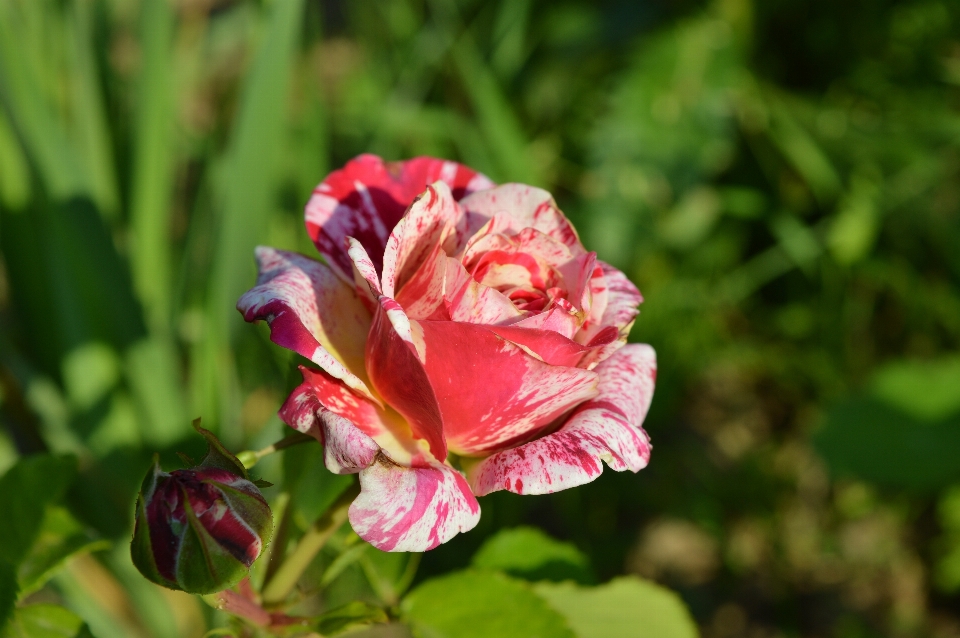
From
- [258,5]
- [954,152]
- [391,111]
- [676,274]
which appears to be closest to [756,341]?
[676,274]

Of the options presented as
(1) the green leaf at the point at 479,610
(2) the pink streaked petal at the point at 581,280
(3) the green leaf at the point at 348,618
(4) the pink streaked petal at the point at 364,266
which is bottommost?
(1) the green leaf at the point at 479,610

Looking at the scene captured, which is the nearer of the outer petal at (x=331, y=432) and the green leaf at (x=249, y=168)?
the outer petal at (x=331, y=432)

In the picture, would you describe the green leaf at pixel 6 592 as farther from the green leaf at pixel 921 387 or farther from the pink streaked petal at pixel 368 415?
the green leaf at pixel 921 387

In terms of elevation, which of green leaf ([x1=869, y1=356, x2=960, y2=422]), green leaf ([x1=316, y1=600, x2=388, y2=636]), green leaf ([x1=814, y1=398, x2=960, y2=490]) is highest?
green leaf ([x1=316, y1=600, x2=388, y2=636])

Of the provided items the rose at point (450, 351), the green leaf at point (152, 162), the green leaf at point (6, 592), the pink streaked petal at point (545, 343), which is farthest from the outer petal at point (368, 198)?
the green leaf at point (152, 162)

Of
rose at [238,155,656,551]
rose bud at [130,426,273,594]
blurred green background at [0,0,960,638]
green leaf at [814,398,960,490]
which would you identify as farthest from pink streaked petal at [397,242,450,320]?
green leaf at [814,398,960,490]

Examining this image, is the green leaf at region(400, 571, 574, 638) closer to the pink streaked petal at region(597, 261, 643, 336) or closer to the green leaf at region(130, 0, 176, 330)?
the pink streaked petal at region(597, 261, 643, 336)

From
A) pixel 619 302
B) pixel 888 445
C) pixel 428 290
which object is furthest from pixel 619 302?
pixel 888 445

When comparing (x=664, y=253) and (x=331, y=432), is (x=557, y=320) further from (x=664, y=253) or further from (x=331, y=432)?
(x=664, y=253)
